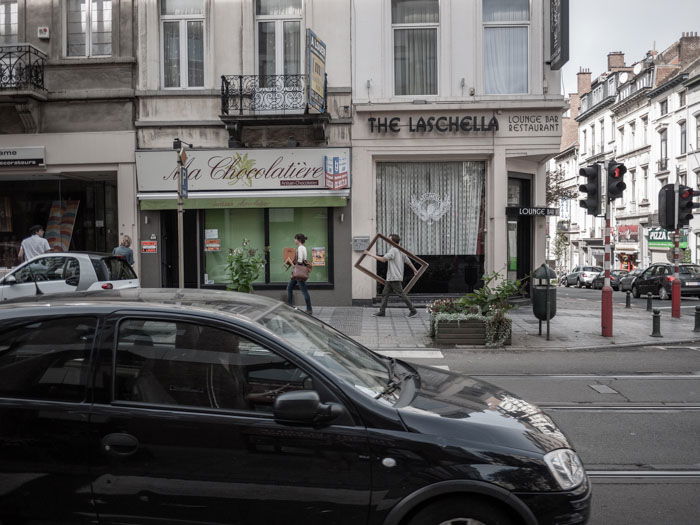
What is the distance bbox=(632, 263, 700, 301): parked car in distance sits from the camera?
87.5 feet

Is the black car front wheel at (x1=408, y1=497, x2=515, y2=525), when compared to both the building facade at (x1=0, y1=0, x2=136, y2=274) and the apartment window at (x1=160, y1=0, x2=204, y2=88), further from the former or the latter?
the apartment window at (x1=160, y1=0, x2=204, y2=88)

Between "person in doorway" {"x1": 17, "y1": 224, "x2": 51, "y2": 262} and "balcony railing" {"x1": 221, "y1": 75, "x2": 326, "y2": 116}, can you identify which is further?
"balcony railing" {"x1": 221, "y1": 75, "x2": 326, "y2": 116}

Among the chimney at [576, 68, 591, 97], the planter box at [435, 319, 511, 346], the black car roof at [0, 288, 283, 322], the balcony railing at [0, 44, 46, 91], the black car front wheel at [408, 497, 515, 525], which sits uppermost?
the chimney at [576, 68, 591, 97]

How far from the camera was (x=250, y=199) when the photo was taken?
56.4ft

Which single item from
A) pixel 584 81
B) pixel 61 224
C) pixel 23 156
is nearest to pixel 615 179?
pixel 23 156

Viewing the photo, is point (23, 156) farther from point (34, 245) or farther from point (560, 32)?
point (560, 32)

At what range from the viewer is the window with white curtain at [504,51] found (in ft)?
57.1

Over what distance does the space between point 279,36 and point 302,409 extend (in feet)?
52.3

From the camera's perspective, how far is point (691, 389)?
→ 8234mm

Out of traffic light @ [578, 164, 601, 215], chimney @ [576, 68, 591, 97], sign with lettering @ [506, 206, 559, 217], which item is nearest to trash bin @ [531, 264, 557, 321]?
traffic light @ [578, 164, 601, 215]

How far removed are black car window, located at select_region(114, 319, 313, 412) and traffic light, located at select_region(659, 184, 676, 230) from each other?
50.2 feet

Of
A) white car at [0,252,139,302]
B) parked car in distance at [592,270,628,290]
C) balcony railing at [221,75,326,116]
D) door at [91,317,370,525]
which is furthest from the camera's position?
parked car in distance at [592,270,628,290]

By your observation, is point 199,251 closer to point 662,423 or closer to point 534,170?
point 534,170

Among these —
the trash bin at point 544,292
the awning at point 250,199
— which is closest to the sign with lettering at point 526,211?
the awning at point 250,199
